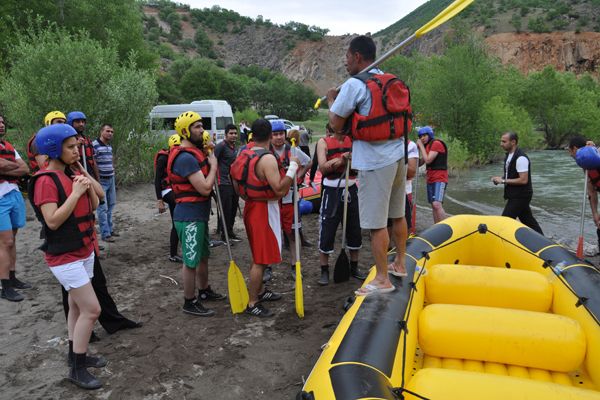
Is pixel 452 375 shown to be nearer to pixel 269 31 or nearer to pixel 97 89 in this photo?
pixel 97 89

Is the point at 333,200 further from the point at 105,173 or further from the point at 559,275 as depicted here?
the point at 105,173

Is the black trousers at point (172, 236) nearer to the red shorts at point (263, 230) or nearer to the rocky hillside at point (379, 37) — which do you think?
the red shorts at point (263, 230)

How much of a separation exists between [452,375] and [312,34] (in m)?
123

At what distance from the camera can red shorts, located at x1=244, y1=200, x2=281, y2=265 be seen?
12.3ft

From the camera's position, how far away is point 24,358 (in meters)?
3.30

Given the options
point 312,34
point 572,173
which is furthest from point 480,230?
point 312,34

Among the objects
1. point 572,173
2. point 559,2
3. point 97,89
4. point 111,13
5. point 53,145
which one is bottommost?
point 572,173

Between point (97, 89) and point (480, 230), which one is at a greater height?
point (97, 89)

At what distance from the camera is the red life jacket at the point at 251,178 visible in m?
3.66

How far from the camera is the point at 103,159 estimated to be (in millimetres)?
6320

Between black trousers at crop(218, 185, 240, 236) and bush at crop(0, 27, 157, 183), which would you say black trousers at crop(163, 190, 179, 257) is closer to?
black trousers at crop(218, 185, 240, 236)

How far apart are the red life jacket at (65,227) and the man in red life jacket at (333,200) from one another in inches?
96.3

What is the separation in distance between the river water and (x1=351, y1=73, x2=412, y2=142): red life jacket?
5.15m

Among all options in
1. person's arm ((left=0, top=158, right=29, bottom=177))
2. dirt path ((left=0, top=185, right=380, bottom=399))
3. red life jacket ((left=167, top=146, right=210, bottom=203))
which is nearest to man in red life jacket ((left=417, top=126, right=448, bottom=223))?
dirt path ((left=0, top=185, right=380, bottom=399))
